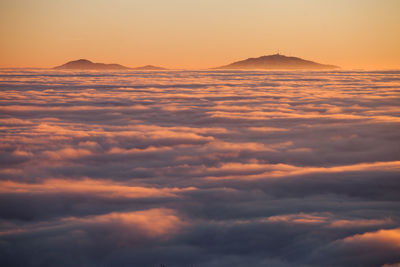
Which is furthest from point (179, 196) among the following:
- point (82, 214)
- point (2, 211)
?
point (2, 211)

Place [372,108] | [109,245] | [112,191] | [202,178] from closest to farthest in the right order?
[109,245]
[112,191]
[202,178]
[372,108]

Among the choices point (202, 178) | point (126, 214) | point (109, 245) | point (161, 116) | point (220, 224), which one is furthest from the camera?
point (161, 116)

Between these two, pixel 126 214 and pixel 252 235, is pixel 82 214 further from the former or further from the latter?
pixel 252 235

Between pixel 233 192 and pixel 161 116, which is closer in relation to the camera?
pixel 233 192

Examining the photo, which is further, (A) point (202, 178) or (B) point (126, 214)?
(A) point (202, 178)

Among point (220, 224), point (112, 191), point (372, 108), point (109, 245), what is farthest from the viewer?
point (372, 108)

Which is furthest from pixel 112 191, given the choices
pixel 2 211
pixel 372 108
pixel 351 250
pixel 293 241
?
pixel 372 108

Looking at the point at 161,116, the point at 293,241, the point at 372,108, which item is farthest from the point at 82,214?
the point at 372,108

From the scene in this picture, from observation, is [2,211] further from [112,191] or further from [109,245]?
[109,245]

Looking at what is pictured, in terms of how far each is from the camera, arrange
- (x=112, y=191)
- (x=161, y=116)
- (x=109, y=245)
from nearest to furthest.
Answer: (x=109, y=245) < (x=112, y=191) < (x=161, y=116)
